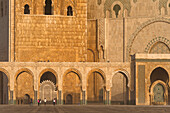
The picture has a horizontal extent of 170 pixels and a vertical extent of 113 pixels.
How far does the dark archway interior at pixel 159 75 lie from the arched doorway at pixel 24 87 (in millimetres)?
14190

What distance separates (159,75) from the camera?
5234cm

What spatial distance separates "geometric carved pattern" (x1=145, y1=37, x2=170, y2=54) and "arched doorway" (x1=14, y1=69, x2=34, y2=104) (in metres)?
14.8

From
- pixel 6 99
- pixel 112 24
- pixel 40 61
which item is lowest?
pixel 6 99

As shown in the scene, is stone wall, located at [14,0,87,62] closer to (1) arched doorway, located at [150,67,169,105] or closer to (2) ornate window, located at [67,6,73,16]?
(2) ornate window, located at [67,6,73,16]

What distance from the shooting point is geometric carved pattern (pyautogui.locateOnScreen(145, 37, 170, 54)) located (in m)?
56.0

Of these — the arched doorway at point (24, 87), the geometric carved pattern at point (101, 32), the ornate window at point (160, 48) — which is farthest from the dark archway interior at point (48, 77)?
the ornate window at point (160, 48)

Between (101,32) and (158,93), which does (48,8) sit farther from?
(158,93)

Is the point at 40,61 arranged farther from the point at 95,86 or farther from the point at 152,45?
the point at 152,45

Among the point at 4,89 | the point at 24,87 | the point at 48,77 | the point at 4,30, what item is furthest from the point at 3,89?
the point at 4,30

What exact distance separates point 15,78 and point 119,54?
45.4 feet

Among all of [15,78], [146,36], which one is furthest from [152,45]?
[15,78]

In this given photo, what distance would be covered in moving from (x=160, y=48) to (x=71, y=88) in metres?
12.1

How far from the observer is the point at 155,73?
52.7 metres

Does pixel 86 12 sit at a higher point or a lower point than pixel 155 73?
higher
